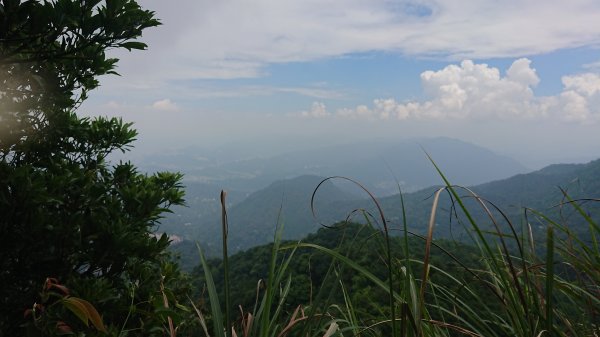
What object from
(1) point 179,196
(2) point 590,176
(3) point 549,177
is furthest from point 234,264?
(3) point 549,177

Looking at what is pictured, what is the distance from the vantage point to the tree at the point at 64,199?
227 cm

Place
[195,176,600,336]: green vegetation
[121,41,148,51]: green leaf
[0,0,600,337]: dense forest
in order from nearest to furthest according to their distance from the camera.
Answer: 1. [195,176,600,336]: green vegetation
2. [0,0,600,337]: dense forest
3. [121,41,148,51]: green leaf

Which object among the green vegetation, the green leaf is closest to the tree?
the green leaf

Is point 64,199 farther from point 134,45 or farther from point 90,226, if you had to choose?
point 134,45

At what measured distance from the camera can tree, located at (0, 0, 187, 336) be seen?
2.27 metres

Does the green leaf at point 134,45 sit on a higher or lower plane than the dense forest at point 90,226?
higher

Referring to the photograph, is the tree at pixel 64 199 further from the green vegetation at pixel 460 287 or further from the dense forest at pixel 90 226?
the green vegetation at pixel 460 287

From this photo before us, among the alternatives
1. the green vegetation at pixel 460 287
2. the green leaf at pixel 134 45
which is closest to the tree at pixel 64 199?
the green leaf at pixel 134 45

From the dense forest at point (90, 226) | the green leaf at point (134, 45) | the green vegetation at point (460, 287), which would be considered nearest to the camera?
the green vegetation at point (460, 287)

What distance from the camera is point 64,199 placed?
2.67 metres

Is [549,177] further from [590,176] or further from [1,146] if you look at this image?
[1,146]

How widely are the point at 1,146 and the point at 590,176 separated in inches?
5970

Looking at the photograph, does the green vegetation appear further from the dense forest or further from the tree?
the tree

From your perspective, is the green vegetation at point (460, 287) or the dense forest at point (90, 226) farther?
the dense forest at point (90, 226)
